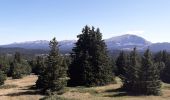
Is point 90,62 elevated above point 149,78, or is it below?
above

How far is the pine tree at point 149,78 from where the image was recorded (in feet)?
201

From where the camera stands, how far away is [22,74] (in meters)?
136

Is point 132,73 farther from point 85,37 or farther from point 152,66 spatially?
point 85,37

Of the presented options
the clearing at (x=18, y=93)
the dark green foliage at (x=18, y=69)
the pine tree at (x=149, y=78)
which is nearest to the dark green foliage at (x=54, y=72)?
the clearing at (x=18, y=93)

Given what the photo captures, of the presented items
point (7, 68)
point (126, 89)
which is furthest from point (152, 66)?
point (7, 68)

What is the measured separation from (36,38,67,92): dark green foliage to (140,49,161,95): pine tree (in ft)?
49.6

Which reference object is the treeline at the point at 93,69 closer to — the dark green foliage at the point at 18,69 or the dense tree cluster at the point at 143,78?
the dense tree cluster at the point at 143,78

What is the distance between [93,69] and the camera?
76.8 m

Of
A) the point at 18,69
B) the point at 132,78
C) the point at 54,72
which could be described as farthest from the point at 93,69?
the point at 18,69

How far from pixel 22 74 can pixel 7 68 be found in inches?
396

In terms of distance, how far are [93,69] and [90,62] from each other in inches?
71.4

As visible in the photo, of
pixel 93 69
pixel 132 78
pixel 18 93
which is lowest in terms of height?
pixel 18 93

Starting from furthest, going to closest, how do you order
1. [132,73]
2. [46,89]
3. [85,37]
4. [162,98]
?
[85,37]
[132,73]
[46,89]
[162,98]

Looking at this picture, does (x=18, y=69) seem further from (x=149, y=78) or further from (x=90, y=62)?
(x=149, y=78)
